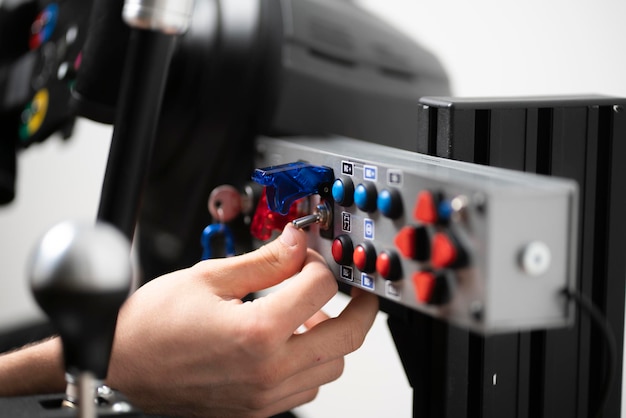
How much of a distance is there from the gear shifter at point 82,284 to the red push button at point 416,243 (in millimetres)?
179

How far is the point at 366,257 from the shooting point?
0.57 metres

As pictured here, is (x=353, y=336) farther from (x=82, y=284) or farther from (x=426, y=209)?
(x=82, y=284)

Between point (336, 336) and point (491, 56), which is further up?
point (491, 56)

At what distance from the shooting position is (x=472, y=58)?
1252mm

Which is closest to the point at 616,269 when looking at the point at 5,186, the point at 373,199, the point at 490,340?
the point at 490,340

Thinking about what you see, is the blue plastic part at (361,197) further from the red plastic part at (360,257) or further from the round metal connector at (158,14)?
the round metal connector at (158,14)

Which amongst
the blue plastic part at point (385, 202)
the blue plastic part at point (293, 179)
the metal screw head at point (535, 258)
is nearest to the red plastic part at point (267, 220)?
the blue plastic part at point (293, 179)

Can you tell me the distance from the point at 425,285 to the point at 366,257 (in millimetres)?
88

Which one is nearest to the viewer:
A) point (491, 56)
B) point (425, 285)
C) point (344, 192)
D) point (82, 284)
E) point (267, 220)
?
point (82, 284)

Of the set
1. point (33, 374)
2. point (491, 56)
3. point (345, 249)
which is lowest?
point (33, 374)

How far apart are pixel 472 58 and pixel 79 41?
1.93ft

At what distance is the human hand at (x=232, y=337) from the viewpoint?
56 centimetres

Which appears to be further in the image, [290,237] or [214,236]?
[214,236]

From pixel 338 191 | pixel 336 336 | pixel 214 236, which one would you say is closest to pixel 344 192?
pixel 338 191
